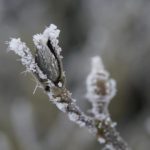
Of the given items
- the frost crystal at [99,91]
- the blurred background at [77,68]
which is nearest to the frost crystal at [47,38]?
the frost crystal at [99,91]

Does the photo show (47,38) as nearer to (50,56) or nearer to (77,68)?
(50,56)

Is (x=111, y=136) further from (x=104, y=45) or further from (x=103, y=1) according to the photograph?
(x=103, y=1)

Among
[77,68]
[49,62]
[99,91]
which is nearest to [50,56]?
[49,62]

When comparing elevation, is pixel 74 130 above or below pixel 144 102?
below

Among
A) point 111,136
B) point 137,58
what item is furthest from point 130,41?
point 111,136

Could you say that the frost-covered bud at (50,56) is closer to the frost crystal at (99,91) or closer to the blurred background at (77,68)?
the frost crystal at (99,91)
